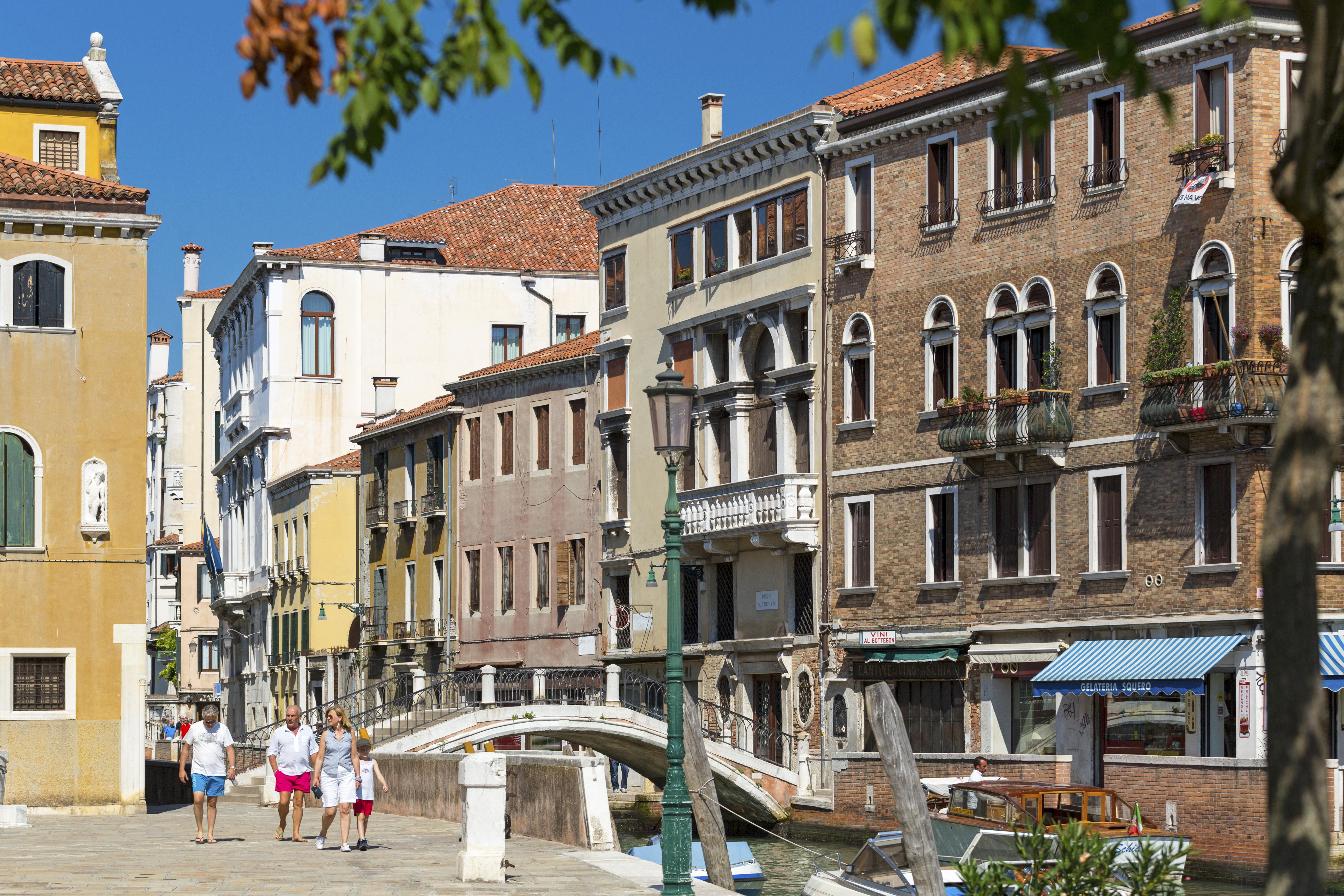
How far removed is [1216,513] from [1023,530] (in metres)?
4.39

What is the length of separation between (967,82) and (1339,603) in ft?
38.6

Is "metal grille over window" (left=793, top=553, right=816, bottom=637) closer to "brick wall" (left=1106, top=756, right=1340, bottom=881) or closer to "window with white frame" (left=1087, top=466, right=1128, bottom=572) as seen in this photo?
"window with white frame" (left=1087, top=466, right=1128, bottom=572)

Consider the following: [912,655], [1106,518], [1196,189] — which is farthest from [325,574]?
[1196,189]

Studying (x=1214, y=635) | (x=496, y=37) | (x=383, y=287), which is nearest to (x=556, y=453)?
→ (x=383, y=287)

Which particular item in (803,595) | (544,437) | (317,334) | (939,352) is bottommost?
(803,595)

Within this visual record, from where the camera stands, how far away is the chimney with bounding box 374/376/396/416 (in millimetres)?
59688

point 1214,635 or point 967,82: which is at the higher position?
point 967,82

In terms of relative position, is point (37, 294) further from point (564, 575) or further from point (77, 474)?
point (564, 575)

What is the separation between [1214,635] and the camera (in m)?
32.3

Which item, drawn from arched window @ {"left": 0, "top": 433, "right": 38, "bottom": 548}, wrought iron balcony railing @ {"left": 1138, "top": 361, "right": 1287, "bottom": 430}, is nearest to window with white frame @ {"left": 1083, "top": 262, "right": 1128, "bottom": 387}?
wrought iron balcony railing @ {"left": 1138, "top": 361, "right": 1287, "bottom": 430}

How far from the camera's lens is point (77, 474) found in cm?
3083

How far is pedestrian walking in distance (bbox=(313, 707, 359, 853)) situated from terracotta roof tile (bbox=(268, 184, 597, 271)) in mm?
39652

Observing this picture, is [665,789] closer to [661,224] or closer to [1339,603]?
[1339,603]

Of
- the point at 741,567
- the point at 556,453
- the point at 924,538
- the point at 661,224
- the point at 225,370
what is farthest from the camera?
the point at 225,370
